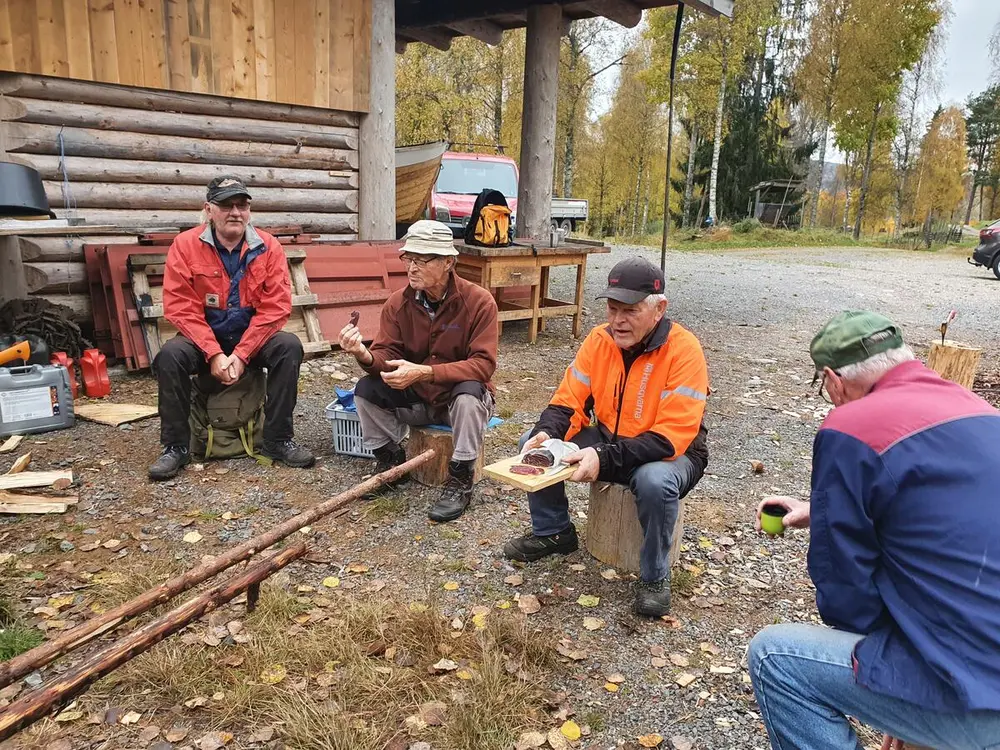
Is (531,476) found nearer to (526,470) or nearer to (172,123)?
(526,470)

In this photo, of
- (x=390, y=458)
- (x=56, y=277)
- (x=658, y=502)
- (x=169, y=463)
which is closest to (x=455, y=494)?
(x=390, y=458)

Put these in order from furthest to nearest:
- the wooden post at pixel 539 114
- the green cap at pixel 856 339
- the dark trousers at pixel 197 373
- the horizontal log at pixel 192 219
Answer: the wooden post at pixel 539 114 < the horizontal log at pixel 192 219 < the dark trousers at pixel 197 373 < the green cap at pixel 856 339

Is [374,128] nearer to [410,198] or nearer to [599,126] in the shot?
[410,198]

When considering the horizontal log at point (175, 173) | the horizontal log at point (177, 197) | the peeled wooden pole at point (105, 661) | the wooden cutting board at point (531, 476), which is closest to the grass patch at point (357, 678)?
the peeled wooden pole at point (105, 661)

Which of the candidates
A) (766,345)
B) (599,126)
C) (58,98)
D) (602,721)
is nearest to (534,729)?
(602,721)

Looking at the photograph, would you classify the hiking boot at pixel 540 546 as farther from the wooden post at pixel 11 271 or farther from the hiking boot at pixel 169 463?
the wooden post at pixel 11 271

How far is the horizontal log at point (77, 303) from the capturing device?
6.39 metres

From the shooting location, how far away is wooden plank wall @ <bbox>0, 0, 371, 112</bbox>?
611 centimetres

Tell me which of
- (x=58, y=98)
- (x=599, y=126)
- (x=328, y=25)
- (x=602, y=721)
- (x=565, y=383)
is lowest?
(x=602, y=721)

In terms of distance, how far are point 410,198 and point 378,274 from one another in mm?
6271

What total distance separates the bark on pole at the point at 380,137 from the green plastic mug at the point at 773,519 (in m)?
6.75

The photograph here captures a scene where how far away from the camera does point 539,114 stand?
30.9 ft

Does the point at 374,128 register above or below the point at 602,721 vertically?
above

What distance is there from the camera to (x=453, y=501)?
4113 millimetres
